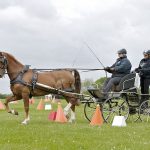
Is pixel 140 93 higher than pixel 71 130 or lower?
higher

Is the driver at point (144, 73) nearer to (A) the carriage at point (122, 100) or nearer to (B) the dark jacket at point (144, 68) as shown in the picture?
(B) the dark jacket at point (144, 68)

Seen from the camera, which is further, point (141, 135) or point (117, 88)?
point (117, 88)

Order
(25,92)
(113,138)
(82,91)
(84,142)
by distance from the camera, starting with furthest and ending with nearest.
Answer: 1. (82,91)
2. (25,92)
3. (113,138)
4. (84,142)

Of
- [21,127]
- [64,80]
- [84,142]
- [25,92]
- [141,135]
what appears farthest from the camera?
[64,80]

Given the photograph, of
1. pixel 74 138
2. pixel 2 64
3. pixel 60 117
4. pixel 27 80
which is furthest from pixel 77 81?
pixel 74 138

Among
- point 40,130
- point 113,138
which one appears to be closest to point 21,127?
point 40,130

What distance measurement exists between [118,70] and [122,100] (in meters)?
0.99

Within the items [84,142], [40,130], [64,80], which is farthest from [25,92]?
[84,142]

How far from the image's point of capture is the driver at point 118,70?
51.2ft

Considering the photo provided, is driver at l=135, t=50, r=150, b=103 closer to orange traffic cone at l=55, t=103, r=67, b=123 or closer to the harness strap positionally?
orange traffic cone at l=55, t=103, r=67, b=123

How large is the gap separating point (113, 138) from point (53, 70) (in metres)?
5.34

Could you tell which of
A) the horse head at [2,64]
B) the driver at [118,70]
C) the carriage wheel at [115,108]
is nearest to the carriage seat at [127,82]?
the driver at [118,70]

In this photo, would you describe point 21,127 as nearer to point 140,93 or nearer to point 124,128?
point 124,128

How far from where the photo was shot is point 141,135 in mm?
→ 11750
